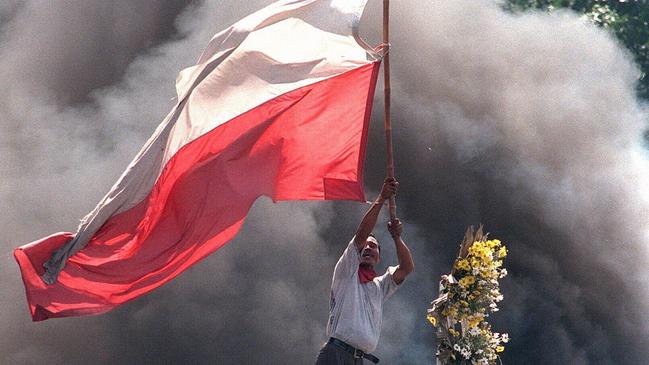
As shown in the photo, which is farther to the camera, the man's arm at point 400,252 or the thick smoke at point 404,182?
the thick smoke at point 404,182

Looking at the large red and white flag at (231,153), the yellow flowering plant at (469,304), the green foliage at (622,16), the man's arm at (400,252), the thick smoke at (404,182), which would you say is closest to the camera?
the large red and white flag at (231,153)

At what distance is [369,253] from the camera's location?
7168mm

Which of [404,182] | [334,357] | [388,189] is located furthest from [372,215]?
[404,182]

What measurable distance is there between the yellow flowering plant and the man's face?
119 cm

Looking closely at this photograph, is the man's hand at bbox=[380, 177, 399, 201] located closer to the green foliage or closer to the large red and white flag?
the large red and white flag

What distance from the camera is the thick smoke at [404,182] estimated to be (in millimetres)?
10797

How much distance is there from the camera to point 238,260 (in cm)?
1113

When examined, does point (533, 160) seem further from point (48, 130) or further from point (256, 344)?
point (48, 130)

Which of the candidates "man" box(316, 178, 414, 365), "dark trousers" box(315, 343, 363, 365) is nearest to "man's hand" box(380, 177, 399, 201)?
"man" box(316, 178, 414, 365)

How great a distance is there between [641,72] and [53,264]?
12.5m

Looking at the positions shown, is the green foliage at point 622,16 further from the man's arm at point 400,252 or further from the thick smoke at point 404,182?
the man's arm at point 400,252

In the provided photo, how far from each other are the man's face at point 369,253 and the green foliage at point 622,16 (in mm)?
10726

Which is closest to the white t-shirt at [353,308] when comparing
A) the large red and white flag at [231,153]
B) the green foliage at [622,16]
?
the large red and white flag at [231,153]

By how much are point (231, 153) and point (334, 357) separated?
4.40ft
